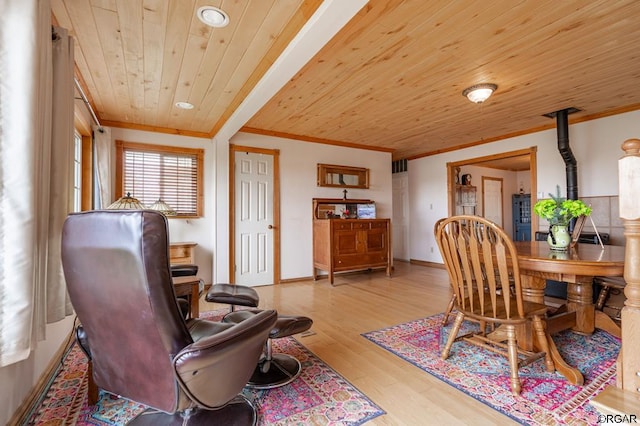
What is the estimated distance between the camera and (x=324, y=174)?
5.26 meters

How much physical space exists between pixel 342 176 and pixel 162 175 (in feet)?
9.31

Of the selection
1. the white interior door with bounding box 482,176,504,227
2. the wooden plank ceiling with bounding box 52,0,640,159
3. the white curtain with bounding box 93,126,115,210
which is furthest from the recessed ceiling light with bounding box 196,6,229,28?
the white interior door with bounding box 482,176,504,227

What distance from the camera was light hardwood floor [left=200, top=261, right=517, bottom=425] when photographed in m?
1.60

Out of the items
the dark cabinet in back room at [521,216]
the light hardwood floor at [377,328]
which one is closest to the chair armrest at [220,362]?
the light hardwood floor at [377,328]

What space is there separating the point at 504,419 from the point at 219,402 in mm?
1360

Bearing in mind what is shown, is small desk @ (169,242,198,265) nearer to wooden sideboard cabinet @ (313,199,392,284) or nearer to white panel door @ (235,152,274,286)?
white panel door @ (235,152,274,286)

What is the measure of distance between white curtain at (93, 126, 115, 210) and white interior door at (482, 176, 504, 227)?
7.17 metres

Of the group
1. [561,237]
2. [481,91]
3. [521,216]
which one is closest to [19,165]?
[561,237]

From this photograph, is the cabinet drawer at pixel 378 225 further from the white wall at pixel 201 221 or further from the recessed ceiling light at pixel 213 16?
the recessed ceiling light at pixel 213 16

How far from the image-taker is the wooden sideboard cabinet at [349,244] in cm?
473

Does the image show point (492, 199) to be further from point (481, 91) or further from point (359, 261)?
point (481, 91)

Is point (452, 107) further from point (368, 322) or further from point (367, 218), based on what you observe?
point (368, 322)

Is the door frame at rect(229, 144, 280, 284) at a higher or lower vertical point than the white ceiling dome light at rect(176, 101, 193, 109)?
lower

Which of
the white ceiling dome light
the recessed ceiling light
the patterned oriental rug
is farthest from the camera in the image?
the white ceiling dome light
